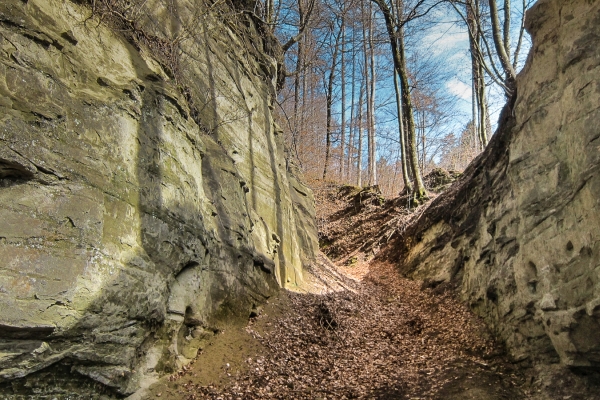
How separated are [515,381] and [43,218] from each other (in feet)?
23.7

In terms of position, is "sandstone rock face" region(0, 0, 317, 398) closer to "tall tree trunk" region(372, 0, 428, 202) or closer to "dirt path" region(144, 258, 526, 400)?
"dirt path" region(144, 258, 526, 400)

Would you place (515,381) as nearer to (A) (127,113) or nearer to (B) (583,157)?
(B) (583,157)

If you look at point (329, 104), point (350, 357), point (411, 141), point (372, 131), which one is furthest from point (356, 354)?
point (329, 104)

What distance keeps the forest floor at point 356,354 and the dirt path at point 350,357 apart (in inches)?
0.7

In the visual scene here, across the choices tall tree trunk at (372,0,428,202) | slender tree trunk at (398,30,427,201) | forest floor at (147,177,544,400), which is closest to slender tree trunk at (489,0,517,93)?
tall tree trunk at (372,0,428,202)

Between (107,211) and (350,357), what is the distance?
5.43 metres

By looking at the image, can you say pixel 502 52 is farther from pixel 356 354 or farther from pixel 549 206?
pixel 356 354

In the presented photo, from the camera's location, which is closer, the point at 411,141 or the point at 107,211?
the point at 107,211

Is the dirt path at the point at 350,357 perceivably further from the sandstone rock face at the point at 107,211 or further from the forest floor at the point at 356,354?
the sandstone rock face at the point at 107,211

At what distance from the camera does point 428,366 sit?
24.5 ft

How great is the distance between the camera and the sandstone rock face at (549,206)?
5.41 m

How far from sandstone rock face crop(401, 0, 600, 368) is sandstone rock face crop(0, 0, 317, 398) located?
5027 millimetres

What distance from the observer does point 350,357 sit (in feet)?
26.8

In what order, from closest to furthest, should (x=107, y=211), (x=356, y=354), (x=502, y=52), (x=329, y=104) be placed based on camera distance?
1. (x=107, y=211)
2. (x=356, y=354)
3. (x=502, y=52)
4. (x=329, y=104)
